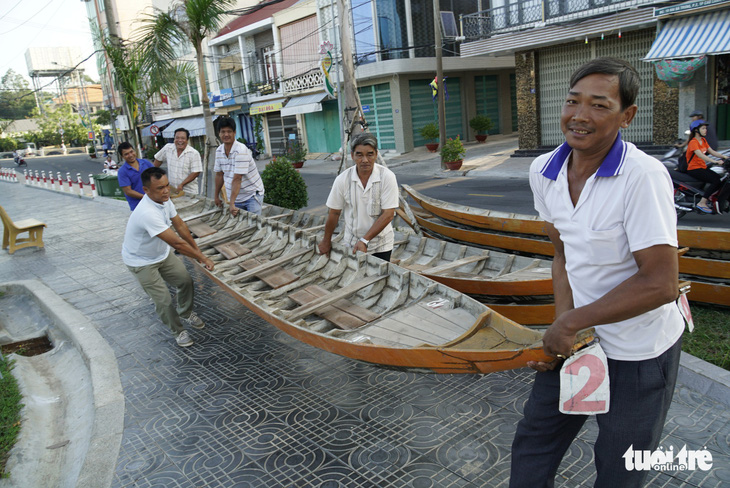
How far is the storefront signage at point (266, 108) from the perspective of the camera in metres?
29.6

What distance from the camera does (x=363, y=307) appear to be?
4801 millimetres

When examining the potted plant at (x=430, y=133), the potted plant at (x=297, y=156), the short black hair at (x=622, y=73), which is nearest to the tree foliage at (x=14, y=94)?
the potted plant at (x=297, y=156)

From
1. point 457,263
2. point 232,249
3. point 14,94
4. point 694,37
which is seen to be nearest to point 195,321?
point 232,249

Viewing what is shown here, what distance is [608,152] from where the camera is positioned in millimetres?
1838

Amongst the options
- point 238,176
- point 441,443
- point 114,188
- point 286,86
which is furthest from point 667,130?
point 286,86

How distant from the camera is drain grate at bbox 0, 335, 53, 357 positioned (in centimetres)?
608

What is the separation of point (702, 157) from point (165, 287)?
7866mm

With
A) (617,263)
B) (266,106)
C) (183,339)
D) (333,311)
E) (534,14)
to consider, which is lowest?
(183,339)

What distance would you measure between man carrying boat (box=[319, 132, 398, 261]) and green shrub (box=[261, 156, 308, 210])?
16.6 ft

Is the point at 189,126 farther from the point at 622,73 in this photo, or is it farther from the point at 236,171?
the point at 622,73

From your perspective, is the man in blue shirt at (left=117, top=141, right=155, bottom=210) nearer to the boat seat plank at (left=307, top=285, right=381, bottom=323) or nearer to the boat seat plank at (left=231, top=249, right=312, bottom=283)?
the boat seat plank at (left=231, top=249, right=312, bottom=283)

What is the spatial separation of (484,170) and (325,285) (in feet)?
41.9

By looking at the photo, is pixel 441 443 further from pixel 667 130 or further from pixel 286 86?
pixel 286 86

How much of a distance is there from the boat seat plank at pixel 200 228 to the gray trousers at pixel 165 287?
214 centimetres
